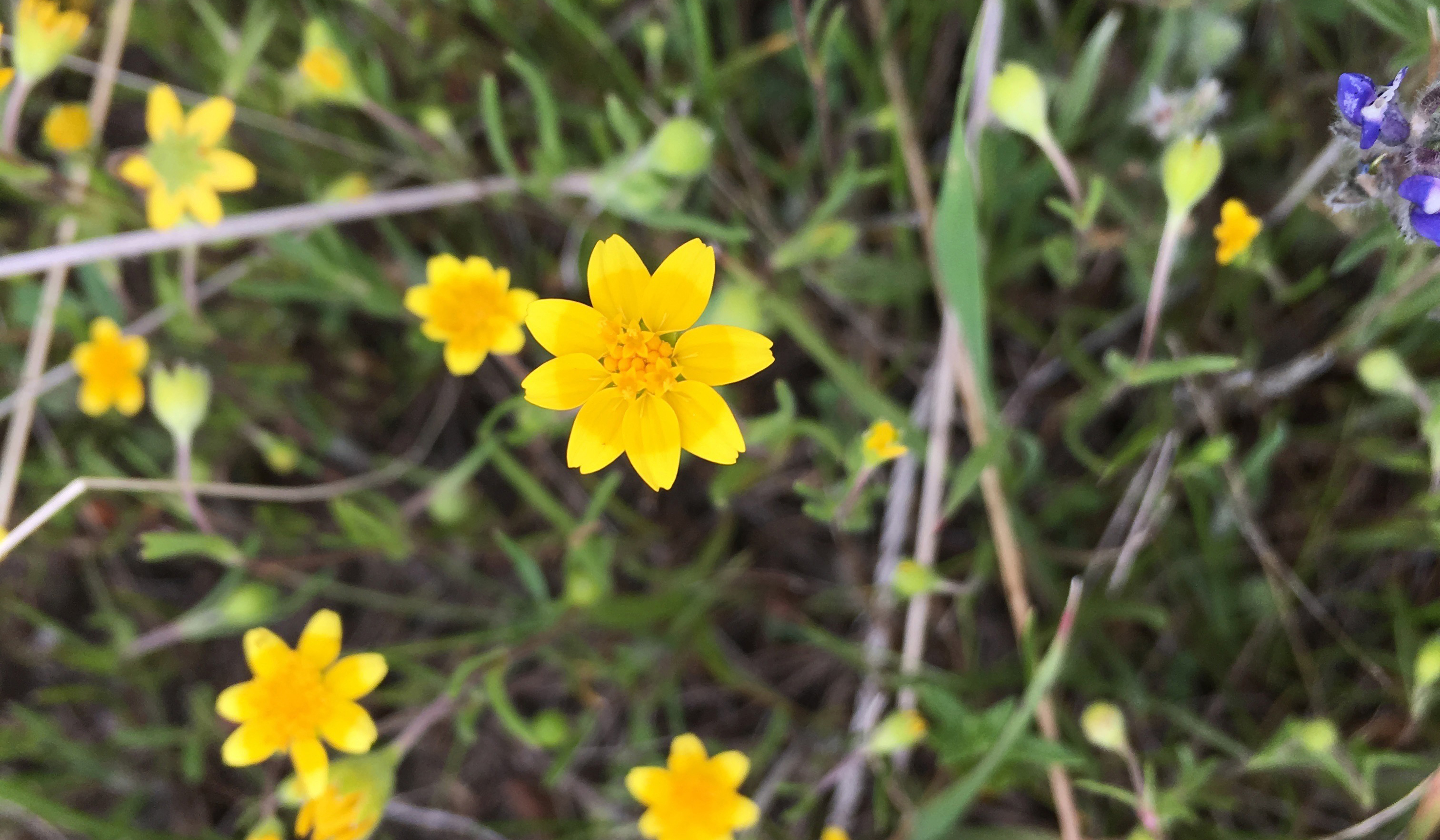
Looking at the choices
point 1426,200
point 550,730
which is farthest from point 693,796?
point 1426,200

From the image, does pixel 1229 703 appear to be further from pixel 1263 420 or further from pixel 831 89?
pixel 831 89

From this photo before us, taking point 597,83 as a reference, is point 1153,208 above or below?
below

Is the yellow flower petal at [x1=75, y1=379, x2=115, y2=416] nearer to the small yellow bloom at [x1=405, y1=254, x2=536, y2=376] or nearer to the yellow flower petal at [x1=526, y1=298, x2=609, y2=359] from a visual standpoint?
the small yellow bloom at [x1=405, y1=254, x2=536, y2=376]

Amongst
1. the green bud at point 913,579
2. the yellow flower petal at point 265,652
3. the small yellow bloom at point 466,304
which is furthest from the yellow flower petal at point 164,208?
the green bud at point 913,579

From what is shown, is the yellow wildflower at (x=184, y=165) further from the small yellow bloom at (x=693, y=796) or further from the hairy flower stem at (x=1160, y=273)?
the hairy flower stem at (x=1160, y=273)

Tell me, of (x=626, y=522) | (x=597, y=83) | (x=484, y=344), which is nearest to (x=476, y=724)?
(x=626, y=522)

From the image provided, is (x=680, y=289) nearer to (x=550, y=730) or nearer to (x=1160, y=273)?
(x=1160, y=273)
